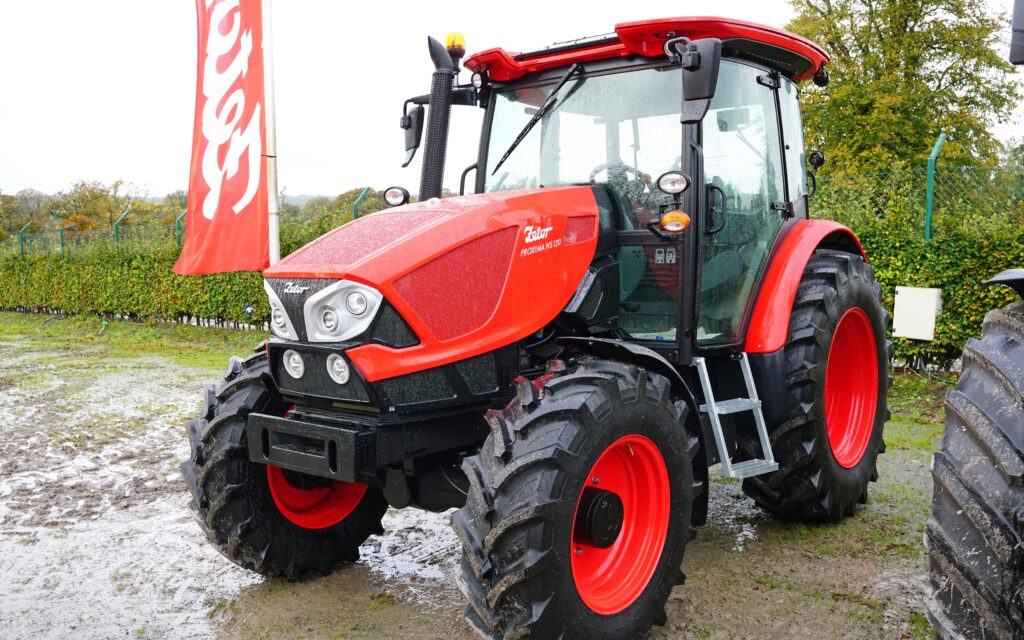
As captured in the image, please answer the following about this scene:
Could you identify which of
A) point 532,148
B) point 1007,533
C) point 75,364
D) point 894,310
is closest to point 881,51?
point 894,310

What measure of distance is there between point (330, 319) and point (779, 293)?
228 cm

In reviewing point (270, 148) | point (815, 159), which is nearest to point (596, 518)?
point (815, 159)

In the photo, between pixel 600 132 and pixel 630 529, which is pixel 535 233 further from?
pixel 630 529

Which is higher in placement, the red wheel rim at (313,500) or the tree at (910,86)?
the tree at (910,86)

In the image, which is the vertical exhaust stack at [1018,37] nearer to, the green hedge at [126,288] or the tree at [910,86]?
the green hedge at [126,288]

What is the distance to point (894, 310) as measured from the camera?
321 inches

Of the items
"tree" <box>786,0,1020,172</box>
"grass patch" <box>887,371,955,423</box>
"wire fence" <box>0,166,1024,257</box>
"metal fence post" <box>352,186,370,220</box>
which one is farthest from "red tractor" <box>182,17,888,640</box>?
"tree" <box>786,0,1020,172</box>

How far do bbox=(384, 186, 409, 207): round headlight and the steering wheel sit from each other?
968 mm

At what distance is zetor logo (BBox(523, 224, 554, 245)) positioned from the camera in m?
3.46

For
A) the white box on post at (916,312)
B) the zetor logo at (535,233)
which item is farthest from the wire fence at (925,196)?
the zetor logo at (535,233)

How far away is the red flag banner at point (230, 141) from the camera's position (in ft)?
24.6

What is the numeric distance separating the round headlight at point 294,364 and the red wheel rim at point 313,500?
0.68 meters

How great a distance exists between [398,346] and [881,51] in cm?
2782

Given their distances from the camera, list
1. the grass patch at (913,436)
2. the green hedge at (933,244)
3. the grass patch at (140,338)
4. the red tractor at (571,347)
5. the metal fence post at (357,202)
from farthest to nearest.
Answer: the grass patch at (140,338), the metal fence post at (357,202), the green hedge at (933,244), the grass patch at (913,436), the red tractor at (571,347)
